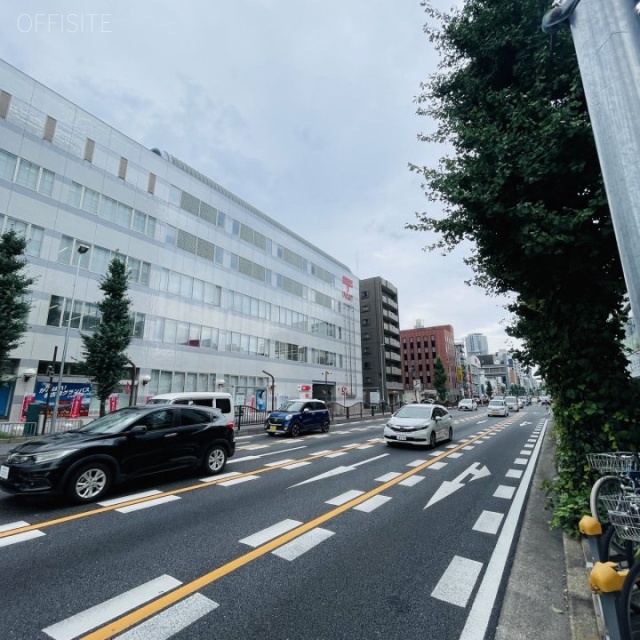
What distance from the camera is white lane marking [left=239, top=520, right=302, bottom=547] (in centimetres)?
456

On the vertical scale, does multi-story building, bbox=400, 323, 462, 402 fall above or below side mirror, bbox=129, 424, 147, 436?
above

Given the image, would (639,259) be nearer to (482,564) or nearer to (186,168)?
(482,564)

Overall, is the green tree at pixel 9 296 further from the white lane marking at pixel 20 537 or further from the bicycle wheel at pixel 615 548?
the bicycle wheel at pixel 615 548

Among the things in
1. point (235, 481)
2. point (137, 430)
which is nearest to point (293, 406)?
point (235, 481)

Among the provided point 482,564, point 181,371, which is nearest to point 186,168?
point 181,371

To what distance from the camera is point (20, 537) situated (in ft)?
14.9

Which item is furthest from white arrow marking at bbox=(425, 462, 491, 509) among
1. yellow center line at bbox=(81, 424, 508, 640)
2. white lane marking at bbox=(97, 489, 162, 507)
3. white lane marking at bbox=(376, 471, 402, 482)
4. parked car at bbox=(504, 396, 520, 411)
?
parked car at bbox=(504, 396, 520, 411)

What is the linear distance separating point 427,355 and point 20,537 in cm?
10221

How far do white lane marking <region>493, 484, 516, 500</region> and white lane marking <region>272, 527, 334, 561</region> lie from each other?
165 inches

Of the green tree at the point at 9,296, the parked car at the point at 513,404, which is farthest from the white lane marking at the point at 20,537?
the parked car at the point at 513,404

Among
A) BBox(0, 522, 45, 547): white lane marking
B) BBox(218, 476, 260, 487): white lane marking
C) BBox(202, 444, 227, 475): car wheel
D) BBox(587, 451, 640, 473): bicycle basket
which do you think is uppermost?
BBox(587, 451, 640, 473): bicycle basket

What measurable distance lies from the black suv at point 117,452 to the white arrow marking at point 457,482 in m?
5.21

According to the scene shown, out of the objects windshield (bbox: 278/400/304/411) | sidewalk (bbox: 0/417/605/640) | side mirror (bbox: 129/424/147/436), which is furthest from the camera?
windshield (bbox: 278/400/304/411)

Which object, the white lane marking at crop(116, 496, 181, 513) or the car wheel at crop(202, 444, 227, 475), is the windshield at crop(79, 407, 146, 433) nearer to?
the white lane marking at crop(116, 496, 181, 513)
